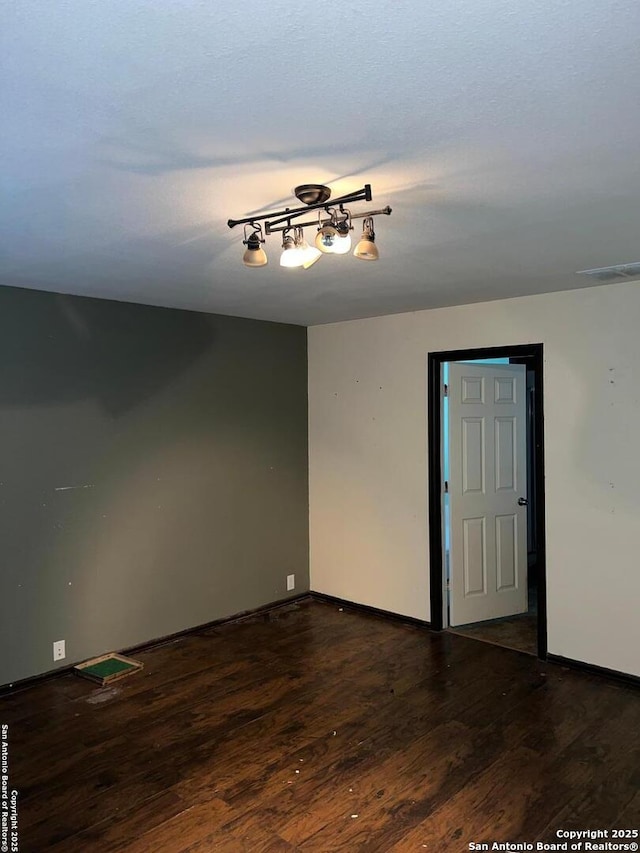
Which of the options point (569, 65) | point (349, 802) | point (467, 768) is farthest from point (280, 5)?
point (467, 768)

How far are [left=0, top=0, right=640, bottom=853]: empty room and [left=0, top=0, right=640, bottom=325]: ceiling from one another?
0.03 ft

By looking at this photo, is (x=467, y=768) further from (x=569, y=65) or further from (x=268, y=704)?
(x=569, y=65)

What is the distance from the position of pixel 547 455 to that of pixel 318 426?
2007mm

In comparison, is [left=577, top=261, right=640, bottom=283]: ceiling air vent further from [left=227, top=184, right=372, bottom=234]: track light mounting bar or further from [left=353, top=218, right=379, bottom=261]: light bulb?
[left=227, top=184, right=372, bottom=234]: track light mounting bar

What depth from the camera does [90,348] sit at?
12.9 feet

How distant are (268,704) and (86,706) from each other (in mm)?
990

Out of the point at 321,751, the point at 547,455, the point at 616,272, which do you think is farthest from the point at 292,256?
the point at 547,455

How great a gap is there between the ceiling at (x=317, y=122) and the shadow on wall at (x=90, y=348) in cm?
91

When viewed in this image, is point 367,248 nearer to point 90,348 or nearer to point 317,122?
point 317,122

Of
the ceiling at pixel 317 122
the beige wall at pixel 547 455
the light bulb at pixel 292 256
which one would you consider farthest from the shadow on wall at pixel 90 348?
the light bulb at pixel 292 256

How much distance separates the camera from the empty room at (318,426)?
1.39 metres

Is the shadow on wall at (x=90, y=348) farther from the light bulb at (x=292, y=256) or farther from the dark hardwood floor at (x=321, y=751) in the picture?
the light bulb at (x=292, y=256)

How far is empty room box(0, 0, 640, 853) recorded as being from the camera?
4.56ft

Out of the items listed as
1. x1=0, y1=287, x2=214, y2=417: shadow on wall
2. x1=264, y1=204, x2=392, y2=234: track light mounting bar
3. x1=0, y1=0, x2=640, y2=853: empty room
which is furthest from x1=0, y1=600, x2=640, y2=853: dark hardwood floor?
x1=264, y1=204, x2=392, y2=234: track light mounting bar
